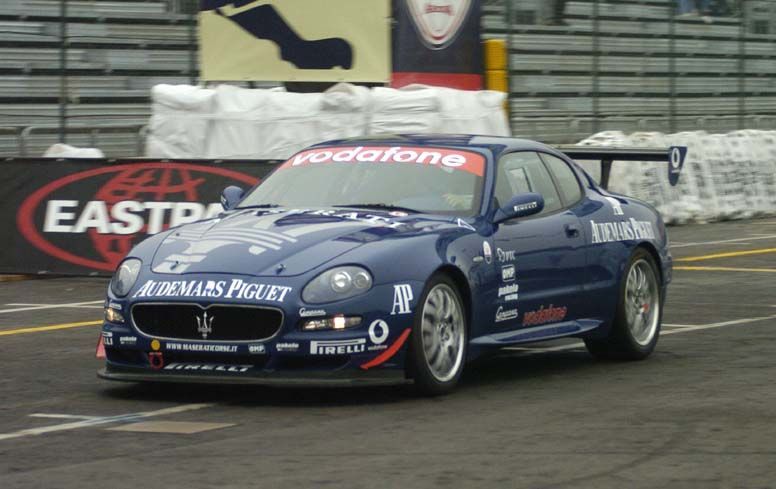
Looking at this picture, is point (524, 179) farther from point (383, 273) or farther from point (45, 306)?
point (45, 306)

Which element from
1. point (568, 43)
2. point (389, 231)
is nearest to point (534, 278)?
point (389, 231)

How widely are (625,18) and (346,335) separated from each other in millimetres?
23097

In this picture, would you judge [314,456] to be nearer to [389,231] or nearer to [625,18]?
[389,231]

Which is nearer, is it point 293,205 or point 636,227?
point 293,205

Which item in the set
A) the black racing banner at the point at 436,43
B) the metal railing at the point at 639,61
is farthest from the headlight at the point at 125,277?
the metal railing at the point at 639,61

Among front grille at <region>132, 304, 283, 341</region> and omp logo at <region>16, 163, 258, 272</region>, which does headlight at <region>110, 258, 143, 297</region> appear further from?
omp logo at <region>16, 163, 258, 272</region>

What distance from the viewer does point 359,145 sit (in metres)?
9.61

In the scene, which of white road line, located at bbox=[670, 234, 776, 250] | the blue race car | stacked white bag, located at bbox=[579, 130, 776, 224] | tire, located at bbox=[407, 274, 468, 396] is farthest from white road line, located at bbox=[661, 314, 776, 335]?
stacked white bag, located at bbox=[579, 130, 776, 224]

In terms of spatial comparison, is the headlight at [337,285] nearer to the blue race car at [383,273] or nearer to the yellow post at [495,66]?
the blue race car at [383,273]

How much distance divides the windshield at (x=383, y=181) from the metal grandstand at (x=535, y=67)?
11294mm

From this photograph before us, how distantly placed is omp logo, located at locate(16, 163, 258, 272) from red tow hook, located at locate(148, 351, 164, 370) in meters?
7.66

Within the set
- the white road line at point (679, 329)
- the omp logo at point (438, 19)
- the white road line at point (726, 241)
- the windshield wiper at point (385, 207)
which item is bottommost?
the white road line at point (726, 241)

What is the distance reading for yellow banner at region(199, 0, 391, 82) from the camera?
22.4 metres

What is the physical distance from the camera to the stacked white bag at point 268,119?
811 inches
